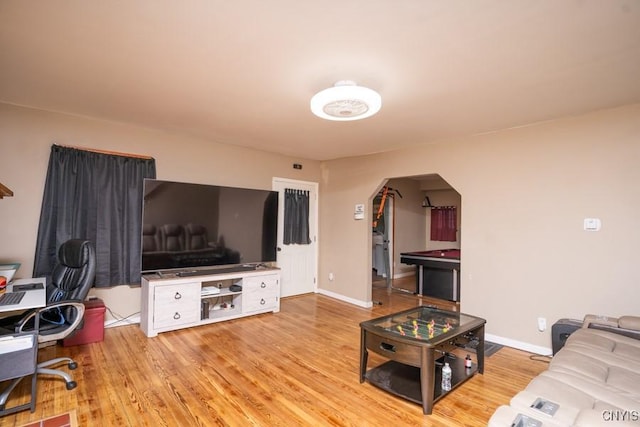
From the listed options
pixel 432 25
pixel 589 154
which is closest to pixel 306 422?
pixel 432 25

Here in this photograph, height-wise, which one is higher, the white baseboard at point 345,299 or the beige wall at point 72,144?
the beige wall at point 72,144

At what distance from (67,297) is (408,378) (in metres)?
2.90

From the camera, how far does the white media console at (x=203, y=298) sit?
356 cm

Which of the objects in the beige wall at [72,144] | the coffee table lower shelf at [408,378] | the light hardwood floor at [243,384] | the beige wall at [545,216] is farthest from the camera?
the beige wall at [72,144]

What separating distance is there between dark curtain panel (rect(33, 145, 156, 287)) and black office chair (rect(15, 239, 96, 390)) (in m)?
0.64

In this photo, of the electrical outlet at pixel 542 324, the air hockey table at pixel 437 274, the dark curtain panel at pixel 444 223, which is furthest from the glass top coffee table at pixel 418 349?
the dark curtain panel at pixel 444 223

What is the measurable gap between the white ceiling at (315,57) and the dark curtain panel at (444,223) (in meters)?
4.48

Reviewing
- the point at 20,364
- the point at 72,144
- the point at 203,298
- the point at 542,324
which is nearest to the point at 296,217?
the point at 203,298

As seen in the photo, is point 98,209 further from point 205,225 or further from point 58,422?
point 58,422

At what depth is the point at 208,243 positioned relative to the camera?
412 cm

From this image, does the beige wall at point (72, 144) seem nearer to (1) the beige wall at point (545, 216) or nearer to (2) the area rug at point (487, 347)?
(1) the beige wall at point (545, 216)

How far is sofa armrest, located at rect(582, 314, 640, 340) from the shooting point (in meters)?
2.42

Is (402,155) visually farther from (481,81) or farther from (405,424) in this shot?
(405,424)

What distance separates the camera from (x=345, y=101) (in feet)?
7.53
